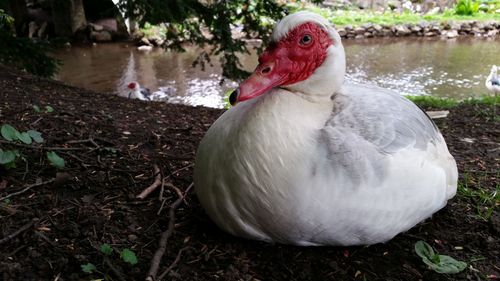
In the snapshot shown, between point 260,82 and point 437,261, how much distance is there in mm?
1136

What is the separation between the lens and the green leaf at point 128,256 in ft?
6.47

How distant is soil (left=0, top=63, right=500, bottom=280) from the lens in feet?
6.77

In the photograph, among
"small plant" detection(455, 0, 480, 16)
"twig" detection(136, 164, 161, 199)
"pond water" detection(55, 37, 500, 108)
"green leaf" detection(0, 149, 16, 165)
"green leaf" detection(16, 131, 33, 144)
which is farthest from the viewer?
"small plant" detection(455, 0, 480, 16)

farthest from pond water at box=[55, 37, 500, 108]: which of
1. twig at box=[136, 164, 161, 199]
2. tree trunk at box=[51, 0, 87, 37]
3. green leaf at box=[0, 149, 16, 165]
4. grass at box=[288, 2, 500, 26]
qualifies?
green leaf at box=[0, 149, 16, 165]

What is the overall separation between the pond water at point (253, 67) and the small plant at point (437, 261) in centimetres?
678

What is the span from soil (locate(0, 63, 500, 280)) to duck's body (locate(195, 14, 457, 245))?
0.13m

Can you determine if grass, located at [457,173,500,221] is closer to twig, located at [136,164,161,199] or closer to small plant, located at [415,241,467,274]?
small plant, located at [415,241,467,274]

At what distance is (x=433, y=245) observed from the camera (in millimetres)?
2426

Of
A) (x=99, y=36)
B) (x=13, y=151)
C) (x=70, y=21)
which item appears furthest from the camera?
(x=99, y=36)

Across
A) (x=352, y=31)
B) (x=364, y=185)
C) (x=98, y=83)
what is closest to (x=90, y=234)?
(x=364, y=185)

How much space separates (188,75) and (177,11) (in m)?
6.87

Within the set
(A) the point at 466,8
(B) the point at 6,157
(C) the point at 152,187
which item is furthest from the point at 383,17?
(B) the point at 6,157

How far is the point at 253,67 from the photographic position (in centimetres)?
1144

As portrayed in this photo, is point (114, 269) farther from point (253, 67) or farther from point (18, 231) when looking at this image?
point (253, 67)
